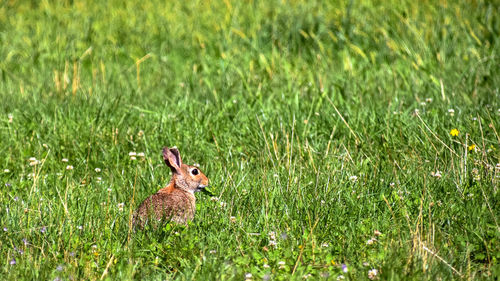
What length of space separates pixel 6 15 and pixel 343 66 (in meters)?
5.23

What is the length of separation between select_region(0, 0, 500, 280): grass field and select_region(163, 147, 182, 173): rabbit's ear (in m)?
0.24

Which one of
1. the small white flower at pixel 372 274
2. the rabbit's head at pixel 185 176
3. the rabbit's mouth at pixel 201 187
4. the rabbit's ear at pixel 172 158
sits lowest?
the rabbit's mouth at pixel 201 187

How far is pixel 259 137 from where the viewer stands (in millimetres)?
5383

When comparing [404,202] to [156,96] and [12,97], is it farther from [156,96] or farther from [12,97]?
[12,97]

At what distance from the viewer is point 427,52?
A: 6.95 metres

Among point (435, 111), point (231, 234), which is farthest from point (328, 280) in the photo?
point (435, 111)

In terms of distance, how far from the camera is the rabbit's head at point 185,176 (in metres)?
4.51

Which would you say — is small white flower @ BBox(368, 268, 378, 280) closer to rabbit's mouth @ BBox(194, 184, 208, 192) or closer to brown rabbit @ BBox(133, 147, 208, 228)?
brown rabbit @ BBox(133, 147, 208, 228)

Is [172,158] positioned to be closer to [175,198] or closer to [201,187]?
[201,187]

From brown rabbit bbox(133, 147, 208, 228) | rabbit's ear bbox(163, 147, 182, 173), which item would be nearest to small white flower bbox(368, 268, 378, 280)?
brown rabbit bbox(133, 147, 208, 228)

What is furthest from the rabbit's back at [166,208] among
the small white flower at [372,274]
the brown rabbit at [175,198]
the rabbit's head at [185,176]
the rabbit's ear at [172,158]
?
the small white flower at [372,274]

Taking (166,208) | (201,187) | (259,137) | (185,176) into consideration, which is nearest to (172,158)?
(185,176)

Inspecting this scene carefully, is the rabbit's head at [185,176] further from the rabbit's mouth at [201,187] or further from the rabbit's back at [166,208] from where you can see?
the rabbit's back at [166,208]

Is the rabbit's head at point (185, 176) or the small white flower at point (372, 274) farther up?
the small white flower at point (372, 274)
